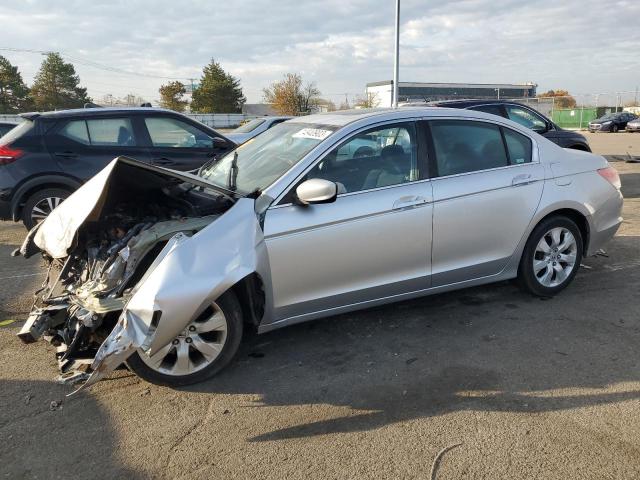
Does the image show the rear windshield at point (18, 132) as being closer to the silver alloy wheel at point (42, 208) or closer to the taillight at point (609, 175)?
the silver alloy wheel at point (42, 208)

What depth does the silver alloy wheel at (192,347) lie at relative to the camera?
3264 mm

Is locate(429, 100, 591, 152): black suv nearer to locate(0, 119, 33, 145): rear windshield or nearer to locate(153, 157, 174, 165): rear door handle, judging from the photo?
locate(153, 157, 174, 165): rear door handle

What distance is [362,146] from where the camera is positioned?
3.91 metres

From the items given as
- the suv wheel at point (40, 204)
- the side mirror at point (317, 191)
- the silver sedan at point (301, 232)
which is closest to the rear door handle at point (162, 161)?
the suv wheel at point (40, 204)

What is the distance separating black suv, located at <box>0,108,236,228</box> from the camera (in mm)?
6992

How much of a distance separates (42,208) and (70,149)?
3.00 ft

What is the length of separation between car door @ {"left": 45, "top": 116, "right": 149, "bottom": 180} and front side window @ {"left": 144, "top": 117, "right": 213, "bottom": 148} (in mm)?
259

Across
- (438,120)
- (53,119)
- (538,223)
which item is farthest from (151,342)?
(53,119)

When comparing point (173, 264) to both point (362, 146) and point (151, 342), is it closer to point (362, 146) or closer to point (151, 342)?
Answer: point (151, 342)

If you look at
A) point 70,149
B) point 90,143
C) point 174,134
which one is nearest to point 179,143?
point 174,134

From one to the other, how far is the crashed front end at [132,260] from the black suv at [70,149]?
3658 millimetres

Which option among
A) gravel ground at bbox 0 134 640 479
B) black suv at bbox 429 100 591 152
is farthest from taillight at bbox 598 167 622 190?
black suv at bbox 429 100 591 152

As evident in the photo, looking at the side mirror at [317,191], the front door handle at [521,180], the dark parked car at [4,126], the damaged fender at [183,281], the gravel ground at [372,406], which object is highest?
the dark parked car at [4,126]

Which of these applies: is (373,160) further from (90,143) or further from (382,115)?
(90,143)
